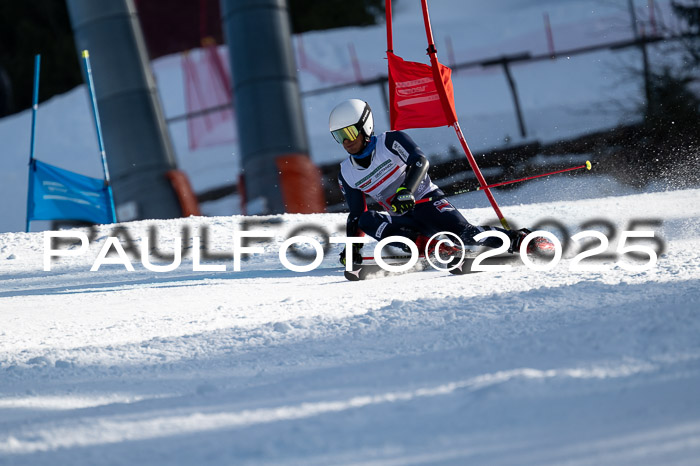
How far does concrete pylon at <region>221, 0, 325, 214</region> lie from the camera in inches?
379

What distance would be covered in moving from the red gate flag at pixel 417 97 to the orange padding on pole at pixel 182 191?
5.21m

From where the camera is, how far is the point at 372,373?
7.88 ft

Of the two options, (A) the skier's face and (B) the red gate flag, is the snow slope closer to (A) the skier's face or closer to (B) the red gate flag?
(A) the skier's face

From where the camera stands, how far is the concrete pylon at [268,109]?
9625 mm

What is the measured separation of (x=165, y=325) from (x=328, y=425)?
1677 millimetres

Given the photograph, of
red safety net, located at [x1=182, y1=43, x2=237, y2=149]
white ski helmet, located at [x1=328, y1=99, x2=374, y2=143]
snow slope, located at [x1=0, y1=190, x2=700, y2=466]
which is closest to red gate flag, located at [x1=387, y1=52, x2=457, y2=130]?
white ski helmet, located at [x1=328, y1=99, x2=374, y2=143]

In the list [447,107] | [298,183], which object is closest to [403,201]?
[447,107]

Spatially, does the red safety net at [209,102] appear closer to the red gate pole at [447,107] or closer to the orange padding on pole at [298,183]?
the orange padding on pole at [298,183]

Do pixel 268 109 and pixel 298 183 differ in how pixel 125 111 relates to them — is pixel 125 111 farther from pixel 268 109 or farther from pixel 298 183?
pixel 298 183

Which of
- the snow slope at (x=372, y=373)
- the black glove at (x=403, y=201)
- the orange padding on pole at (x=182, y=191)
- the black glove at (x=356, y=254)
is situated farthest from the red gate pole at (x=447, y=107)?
the orange padding on pole at (x=182, y=191)

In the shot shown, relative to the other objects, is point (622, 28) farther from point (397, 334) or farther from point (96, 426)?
point (96, 426)

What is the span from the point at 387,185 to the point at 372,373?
2655 mm

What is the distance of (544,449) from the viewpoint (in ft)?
5.74

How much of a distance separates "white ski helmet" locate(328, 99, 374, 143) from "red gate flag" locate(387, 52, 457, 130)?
811mm
